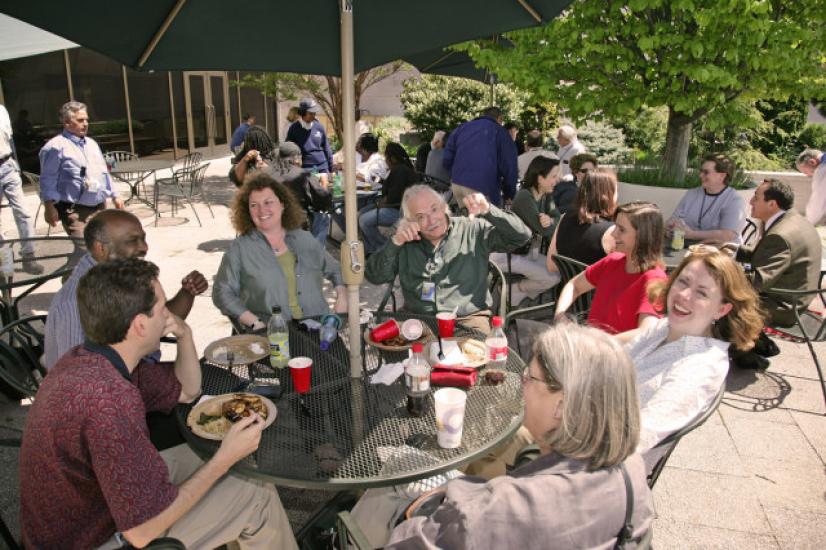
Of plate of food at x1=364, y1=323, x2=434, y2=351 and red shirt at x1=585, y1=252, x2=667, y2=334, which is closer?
plate of food at x1=364, y1=323, x2=434, y2=351

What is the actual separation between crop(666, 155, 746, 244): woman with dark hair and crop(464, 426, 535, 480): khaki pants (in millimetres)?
3152

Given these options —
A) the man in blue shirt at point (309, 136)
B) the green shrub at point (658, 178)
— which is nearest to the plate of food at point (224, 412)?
the man in blue shirt at point (309, 136)

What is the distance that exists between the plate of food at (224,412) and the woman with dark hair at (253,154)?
439cm

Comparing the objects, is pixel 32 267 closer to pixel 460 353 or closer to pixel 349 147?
pixel 349 147

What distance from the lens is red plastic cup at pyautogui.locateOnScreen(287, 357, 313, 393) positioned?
7.70 ft

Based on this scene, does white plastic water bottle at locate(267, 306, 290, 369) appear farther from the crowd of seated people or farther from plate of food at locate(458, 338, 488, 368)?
plate of food at locate(458, 338, 488, 368)

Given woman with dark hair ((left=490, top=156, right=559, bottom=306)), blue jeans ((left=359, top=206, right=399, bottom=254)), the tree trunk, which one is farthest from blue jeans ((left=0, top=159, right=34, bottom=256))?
the tree trunk

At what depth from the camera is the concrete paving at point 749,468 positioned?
2766mm

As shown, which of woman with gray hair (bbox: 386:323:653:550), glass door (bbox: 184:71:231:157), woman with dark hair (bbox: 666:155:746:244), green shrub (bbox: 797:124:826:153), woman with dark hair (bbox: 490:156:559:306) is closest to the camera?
woman with gray hair (bbox: 386:323:653:550)

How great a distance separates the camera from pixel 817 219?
296 inches

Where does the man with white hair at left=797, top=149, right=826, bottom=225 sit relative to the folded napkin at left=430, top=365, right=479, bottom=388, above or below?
above

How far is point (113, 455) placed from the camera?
1.64m

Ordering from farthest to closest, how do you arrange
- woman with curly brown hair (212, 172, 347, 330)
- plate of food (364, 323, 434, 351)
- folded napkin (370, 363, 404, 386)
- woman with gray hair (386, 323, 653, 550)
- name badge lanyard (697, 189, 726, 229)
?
1. name badge lanyard (697, 189, 726, 229)
2. woman with curly brown hair (212, 172, 347, 330)
3. plate of food (364, 323, 434, 351)
4. folded napkin (370, 363, 404, 386)
5. woman with gray hair (386, 323, 653, 550)

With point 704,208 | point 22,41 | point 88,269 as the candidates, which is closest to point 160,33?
point 88,269
